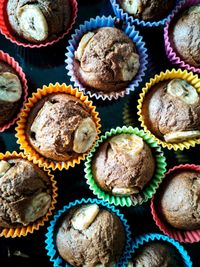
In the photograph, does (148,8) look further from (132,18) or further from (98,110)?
(98,110)

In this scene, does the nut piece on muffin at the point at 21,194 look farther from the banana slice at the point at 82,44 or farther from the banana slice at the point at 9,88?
the banana slice at the point at 82,44

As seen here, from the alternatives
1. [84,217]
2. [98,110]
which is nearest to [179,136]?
[98,110]

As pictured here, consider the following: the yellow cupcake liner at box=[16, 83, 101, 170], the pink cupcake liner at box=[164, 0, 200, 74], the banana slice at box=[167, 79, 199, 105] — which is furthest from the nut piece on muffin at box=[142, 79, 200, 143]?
the yellow cupcake liner at box=[16, 83, 101, 170]

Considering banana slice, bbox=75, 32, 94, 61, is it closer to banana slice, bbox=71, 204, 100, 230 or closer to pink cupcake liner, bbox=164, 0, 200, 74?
pink cupcake liner, bbox=164, 0, 200, 74

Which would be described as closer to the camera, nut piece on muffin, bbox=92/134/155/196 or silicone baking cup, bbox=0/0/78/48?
nut piece on muffin, bbox=92/134/155/196

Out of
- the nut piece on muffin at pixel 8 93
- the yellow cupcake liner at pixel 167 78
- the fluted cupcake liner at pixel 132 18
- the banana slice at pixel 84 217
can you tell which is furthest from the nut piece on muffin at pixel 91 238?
the fluted cupcake liner at pixel 132 18
